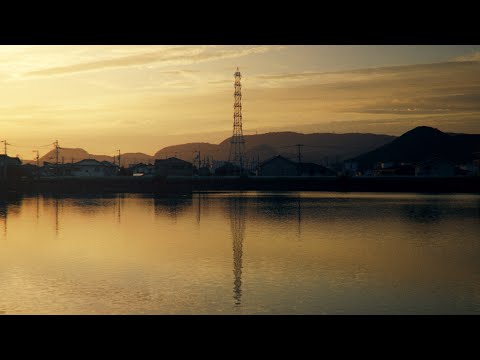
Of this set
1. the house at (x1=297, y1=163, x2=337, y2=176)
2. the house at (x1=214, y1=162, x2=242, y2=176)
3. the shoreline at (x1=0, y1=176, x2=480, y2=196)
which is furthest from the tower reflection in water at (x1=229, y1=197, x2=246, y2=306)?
the house at (x1=297, y1=163, x2=337, y2=176)

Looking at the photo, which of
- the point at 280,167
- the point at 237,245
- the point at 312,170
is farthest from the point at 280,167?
the point at 237,245

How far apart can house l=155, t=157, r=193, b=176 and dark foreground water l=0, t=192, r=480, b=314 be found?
64578 millimetres

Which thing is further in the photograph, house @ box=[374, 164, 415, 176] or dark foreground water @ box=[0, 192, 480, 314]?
house @ box=[374, 164, 415, 176]

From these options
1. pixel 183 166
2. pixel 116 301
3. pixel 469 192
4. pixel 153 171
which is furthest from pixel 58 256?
pixel 153 171

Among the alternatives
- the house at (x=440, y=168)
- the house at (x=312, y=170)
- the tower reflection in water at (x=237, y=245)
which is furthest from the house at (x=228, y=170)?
the tower reflection in water at (x=237, y=245)

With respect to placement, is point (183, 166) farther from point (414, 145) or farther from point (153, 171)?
point (414, 145)

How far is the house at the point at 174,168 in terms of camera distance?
9509 centimetres

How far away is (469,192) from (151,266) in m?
63.2

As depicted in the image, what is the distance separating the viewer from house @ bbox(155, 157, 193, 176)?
9509 centimetres

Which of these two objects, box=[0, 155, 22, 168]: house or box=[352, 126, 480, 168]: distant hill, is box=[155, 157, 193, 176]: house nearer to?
box=[0, 155, 22, 168]: house

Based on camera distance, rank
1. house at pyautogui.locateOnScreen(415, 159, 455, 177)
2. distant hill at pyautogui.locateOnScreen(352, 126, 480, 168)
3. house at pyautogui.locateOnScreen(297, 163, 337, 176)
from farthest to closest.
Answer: distant hill at pyautogui.locateOnScreen(352, 126, 480, 168) → house at pyautogui.locateOnScreen(297, 163, 337, 176) → house at pyautogui.locateOnScreen(415, 159, 455, 177)

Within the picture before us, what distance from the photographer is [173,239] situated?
73.6 feet
